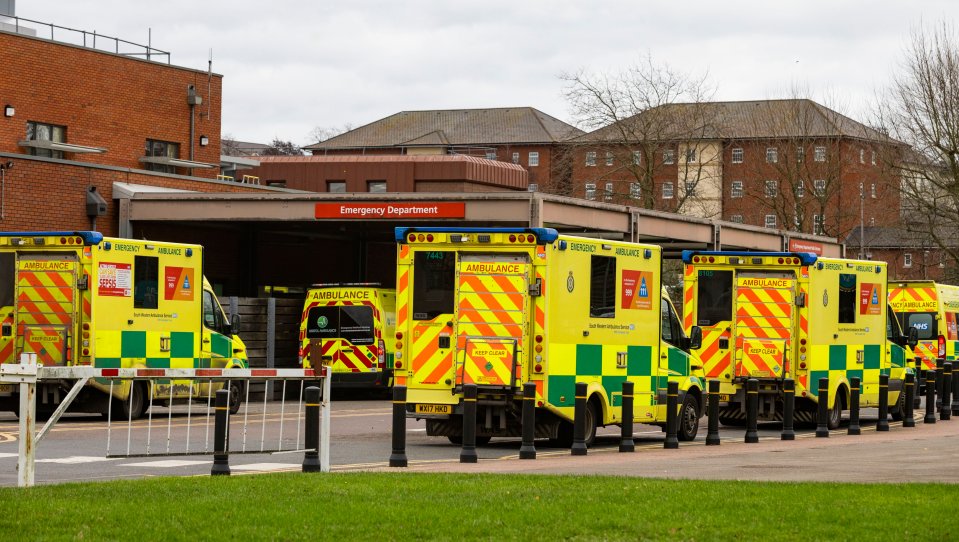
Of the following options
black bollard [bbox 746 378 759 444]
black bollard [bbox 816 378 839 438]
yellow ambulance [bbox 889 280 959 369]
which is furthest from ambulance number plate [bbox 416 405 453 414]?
yellow ambulance [bbox 889 280 959 369]

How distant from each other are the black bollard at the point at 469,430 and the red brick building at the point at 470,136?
356 ft

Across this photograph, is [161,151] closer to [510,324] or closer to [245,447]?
[510,324]

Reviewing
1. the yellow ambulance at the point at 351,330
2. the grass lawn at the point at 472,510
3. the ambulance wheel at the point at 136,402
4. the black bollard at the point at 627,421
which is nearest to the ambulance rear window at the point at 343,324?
the yellow ambulance at the point at 351,330

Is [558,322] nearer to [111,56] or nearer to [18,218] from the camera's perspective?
[18,218]

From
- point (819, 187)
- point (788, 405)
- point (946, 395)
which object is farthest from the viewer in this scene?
point (819, 187)

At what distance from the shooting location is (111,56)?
46.4 metres

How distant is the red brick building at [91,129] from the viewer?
3647cm

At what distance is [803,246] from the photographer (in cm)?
4994

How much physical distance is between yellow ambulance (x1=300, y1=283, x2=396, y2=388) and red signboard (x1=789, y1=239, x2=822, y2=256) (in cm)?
1874

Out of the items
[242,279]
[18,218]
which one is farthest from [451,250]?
[242,279]

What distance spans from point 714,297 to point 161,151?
90.9 feet

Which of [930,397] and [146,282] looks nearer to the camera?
[146,282]

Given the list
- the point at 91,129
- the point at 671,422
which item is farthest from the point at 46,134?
the point at 671,422

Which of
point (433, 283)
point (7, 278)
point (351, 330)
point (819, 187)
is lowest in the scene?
point (351, 330)
